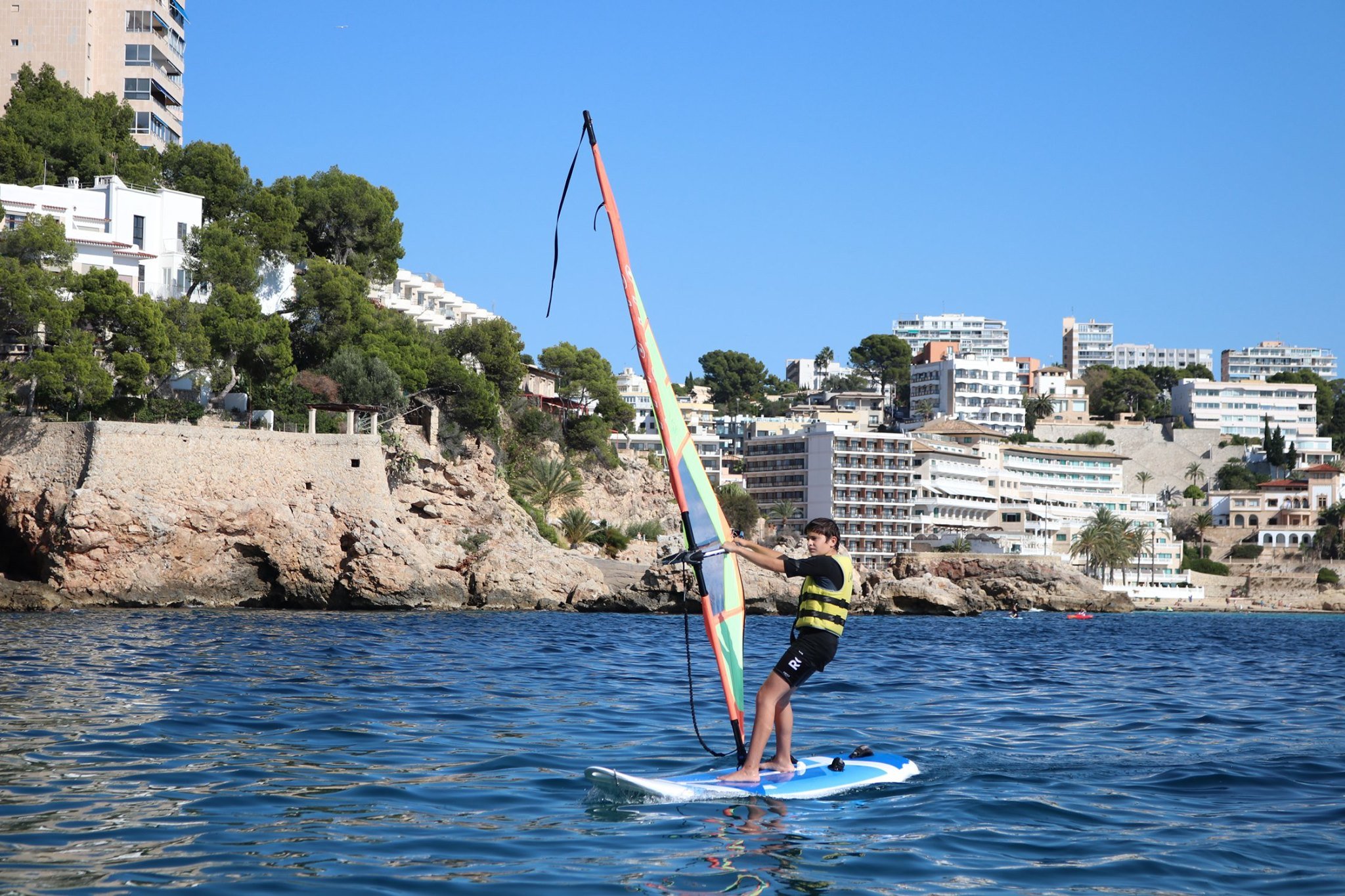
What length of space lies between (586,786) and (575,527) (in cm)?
5069

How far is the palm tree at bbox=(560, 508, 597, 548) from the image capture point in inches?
2379

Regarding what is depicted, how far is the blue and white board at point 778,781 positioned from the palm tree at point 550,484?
49612 mm

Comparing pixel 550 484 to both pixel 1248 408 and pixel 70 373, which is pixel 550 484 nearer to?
pixel 70 373

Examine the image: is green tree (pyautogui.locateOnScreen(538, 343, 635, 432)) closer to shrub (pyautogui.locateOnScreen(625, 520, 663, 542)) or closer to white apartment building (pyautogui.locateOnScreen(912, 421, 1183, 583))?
shrub (pyautogui.locateOnScreen(625, 520, 663, 542))

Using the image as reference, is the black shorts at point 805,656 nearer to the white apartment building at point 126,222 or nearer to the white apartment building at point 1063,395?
the white apartment building at point 126,222

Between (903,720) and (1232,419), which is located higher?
(1232,419)

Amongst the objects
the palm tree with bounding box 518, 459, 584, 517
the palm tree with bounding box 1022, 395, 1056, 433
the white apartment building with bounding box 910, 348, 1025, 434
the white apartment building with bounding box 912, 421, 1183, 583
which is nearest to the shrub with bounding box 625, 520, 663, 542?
the palm tree with bounding box 518, 459, 584, 517

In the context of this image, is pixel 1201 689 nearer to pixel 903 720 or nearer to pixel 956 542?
pixel 903 720

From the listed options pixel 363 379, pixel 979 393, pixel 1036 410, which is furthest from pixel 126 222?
pixel 1036 410

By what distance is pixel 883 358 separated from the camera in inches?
6599

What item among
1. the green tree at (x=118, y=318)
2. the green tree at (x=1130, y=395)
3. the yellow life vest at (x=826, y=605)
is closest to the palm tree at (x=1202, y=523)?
the green tree at (x=1130, y=395)

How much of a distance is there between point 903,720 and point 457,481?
38292mm

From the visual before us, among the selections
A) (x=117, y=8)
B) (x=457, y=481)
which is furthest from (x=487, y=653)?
(x=117, y=8)

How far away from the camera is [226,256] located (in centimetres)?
4688
